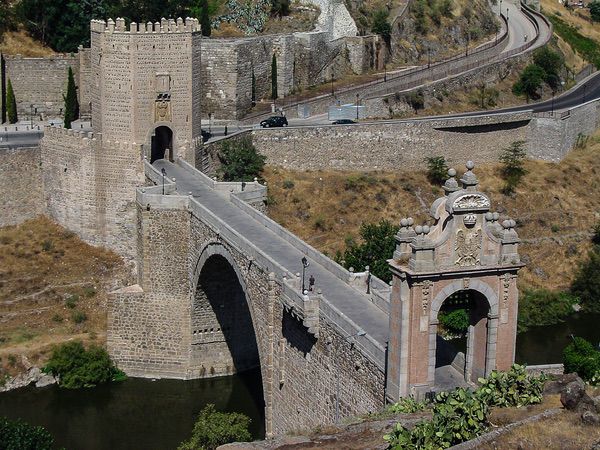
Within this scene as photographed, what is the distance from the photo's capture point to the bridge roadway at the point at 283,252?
122 ft

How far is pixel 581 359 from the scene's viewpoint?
1932 inches

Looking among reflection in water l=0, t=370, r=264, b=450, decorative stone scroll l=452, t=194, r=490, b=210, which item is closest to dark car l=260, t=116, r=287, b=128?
reflection in water l=0, t=370, r=264, b=450

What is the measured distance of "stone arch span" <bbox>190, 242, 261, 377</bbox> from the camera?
2092 inches

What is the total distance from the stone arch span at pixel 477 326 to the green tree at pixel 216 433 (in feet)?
35.3

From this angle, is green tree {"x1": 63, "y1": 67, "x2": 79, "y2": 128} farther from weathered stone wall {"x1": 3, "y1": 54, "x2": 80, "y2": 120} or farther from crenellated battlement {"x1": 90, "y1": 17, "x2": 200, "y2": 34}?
crenellated battlement {"x1": 90, "y1": 17, "x2": 200, "y2": 34}

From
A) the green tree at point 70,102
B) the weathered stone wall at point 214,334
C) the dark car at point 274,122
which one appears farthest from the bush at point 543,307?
the green tree at point 70,102

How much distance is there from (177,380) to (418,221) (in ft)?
56.2


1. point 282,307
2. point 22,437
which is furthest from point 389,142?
point 22,437

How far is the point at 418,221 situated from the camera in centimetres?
6556

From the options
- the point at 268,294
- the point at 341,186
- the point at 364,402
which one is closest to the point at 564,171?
the point at 341,186

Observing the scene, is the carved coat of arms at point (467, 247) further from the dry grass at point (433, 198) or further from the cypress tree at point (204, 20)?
the cypress tree at point (204, 20)

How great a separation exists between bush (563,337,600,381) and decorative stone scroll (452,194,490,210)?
16803 millimetres

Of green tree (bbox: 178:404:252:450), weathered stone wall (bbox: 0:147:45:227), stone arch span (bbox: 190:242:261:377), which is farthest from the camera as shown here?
weathered stone wall (bbox: 0:147:45:227)

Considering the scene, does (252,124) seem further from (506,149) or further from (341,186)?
(506,149)
